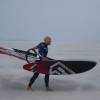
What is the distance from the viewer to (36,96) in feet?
23.5

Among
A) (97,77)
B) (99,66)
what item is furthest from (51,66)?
(99,66)

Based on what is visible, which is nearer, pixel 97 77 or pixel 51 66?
pixel 51 66

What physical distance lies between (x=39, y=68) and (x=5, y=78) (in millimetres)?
1607

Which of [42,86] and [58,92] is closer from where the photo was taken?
[58,92]

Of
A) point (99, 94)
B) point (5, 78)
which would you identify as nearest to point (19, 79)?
point (5, 78)

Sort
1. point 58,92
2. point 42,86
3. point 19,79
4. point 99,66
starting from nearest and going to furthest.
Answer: point 58,92 < point 42,86 < point 19,79 < point 99,66

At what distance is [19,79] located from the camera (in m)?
9.02

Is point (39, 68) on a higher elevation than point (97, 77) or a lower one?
higher

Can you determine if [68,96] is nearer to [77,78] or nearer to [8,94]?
[8,94]

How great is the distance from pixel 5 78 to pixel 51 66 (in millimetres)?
1715

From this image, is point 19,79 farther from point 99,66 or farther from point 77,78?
point 99,66

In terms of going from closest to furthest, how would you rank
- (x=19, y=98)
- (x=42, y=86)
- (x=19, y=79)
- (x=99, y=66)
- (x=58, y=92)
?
(x=19, y=98)
(x=58, y=92)
(x=42, y=86)
(x=19, y=79)
(x=99, y=66)

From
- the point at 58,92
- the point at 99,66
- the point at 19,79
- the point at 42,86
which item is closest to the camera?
the point at 58,92

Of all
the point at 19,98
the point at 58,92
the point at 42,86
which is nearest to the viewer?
the point at 19,98
